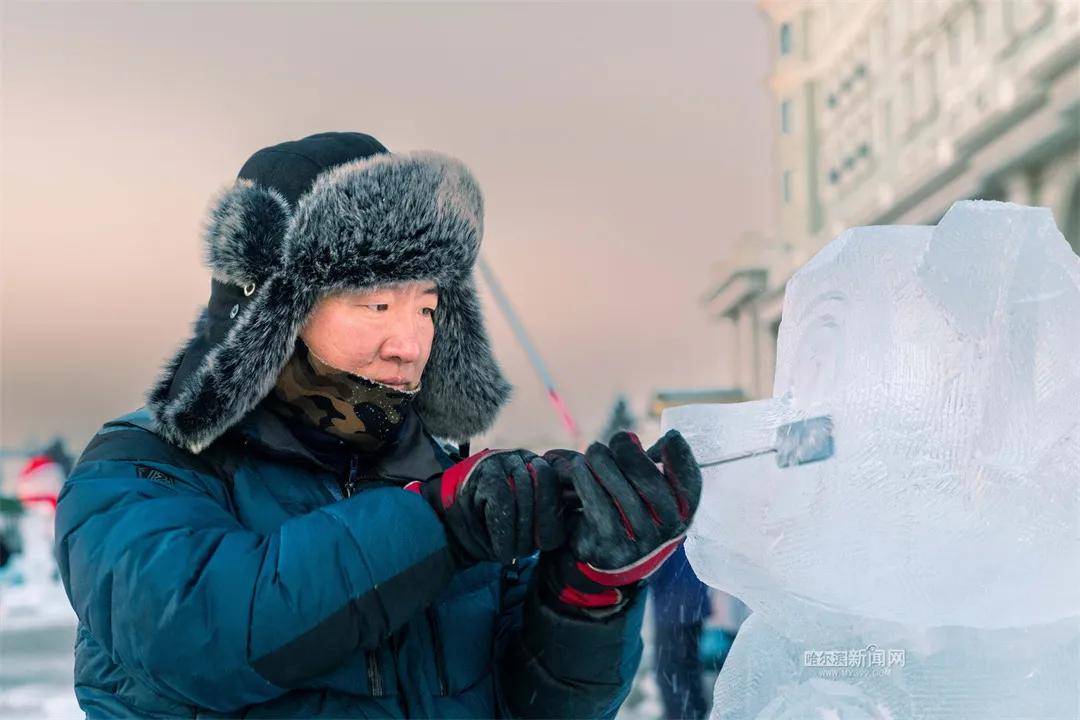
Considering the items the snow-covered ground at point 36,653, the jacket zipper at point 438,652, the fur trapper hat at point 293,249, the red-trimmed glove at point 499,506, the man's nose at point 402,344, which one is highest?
the fur trapper hat at point 293,249

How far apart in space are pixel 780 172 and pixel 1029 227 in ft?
84.2

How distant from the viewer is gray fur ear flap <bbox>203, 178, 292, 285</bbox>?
159 centimetres

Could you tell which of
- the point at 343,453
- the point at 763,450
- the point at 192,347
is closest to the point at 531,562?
the point at 343,453

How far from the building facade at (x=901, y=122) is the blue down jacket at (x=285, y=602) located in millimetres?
3762

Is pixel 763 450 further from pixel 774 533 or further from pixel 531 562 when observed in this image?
pixel 531 562

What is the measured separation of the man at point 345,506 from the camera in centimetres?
125

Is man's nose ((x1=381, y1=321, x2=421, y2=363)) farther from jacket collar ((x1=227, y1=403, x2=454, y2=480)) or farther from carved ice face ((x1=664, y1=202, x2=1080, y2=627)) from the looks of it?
carved ice face ((x1=664, y1=202, x2=1080, y2=627))

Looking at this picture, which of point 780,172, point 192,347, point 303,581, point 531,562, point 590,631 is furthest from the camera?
point 780,172

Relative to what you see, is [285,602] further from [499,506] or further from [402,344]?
Answer: [402,344]

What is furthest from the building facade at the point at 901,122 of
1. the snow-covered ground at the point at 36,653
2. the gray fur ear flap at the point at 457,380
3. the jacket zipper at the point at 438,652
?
the snow-covered ground at the point at 36,653

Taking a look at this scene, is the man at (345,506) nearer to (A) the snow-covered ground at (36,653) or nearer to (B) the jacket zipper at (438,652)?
(B) the jacket zipper at (438,652)

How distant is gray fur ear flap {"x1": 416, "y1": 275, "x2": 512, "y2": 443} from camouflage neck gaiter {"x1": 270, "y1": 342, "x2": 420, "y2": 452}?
287 mm

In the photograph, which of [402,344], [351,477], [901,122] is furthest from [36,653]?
[901,122]

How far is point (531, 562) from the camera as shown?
68.7 inches
